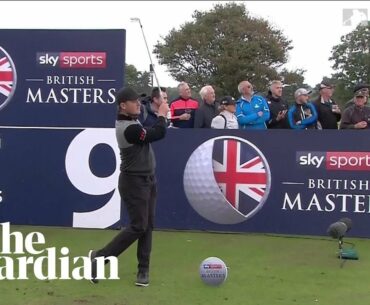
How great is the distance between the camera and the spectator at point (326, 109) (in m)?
8.82

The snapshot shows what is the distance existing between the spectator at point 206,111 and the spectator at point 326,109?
147cm

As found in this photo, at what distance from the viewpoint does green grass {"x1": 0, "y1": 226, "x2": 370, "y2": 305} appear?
210 inches

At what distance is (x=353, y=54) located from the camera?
62.2 metres

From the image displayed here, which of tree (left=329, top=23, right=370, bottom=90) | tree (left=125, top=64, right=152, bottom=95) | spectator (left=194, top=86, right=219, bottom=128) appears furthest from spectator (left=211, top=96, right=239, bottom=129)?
tree (left=329, top=23, right=370, bottom=90)

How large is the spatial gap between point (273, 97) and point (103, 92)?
2.56 meters

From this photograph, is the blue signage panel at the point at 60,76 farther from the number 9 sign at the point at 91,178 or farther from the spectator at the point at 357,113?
the spectator at the point at 357,113

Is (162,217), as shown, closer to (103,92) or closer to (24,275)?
(103,92)

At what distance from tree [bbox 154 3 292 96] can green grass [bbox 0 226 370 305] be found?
44.3m

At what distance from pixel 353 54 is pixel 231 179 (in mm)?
57385

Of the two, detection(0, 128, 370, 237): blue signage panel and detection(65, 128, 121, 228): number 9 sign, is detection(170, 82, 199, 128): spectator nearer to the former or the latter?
detection(0, 128, 370, 237): blue signage panel

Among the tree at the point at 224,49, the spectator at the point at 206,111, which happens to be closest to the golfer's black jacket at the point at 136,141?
the spectator at the point at 206,111

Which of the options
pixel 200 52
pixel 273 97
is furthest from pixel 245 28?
pixel 273 97

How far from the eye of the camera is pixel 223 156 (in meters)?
8.13

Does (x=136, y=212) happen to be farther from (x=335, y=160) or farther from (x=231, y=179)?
(x=335, y=160)
